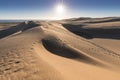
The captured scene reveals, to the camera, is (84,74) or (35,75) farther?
(84,74)

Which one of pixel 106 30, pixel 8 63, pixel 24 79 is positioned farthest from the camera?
pixel 106 30

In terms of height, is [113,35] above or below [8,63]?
below

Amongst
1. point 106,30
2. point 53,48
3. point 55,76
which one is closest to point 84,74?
point 55,76

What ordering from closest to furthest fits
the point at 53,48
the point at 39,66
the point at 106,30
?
1. the point at 39,66
2. the point at 53,48
3. the point at 106,30

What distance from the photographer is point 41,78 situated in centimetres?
650

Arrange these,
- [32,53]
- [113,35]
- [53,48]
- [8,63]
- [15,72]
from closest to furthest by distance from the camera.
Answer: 1. [15,72]
2. [8,63]
3. [32,53]
4. [53,48]
5. [113,35]

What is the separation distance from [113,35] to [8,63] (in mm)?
24889

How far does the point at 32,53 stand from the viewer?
10172mm

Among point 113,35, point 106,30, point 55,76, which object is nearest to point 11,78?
point 55,76

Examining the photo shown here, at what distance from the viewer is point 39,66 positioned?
7801 mm

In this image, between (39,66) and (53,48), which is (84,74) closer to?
(39,66)

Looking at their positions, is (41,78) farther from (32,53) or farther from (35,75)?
(32,53)

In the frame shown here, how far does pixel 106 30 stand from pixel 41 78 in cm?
2842

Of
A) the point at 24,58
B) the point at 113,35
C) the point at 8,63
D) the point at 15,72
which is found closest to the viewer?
the point at 15,72
